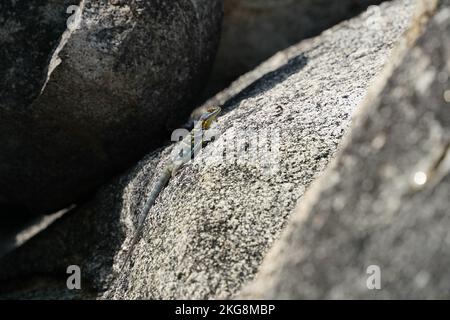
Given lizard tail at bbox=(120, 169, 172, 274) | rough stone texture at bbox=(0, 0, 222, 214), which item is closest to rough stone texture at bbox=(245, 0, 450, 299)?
lizard tail at bbox=(120, 169, 172, 274)

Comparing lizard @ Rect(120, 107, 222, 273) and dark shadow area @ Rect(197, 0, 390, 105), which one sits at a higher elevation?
dark shadow area @ Rect(197, 0, 390, 105)

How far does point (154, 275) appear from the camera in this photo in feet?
11.8

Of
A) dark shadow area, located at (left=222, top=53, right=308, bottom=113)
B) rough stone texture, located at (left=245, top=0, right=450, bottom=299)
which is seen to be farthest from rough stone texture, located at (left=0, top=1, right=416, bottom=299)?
rough stone texture, located at (left=245, top=0, right=450, bottom=299)

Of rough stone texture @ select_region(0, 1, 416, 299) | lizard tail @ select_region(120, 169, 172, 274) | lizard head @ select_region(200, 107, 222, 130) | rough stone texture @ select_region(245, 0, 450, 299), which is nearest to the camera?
rough stone texture @ select_region(245, 0, 450, 299)

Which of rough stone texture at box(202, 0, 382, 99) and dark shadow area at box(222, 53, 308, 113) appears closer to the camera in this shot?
dark shadow area at box(222, 53, 308, 113)

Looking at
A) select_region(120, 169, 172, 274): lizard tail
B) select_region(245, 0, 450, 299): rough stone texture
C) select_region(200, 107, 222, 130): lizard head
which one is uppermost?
select_region(200, 107, 222, 130): lizard head

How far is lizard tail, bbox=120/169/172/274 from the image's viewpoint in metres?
4.07

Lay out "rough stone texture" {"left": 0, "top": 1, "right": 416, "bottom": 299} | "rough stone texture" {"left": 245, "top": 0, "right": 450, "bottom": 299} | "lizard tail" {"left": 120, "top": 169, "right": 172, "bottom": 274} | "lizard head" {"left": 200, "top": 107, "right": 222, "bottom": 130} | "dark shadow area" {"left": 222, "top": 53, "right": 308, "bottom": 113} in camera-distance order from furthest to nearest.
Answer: "dark shadow area" {"left": 222, "top": 53, "right": 308, "bottom": 113} < "lizard head" {"left": 200, "top": 107, "right": 222, "bottom": 130} < "lizard tail" {"left": 120, "top": 169, "right": 172, "bottom": 274} < "rough stone texture" {"left": 0, "top": 1, "right": 416, "bottom": 299} < "rough stone texture" {"left": 245, "top": 0, "right": 450, "bottom": 299}

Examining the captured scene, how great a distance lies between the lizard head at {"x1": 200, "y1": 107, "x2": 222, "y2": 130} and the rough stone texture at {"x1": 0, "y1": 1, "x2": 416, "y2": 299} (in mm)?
59

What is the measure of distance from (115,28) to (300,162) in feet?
4.00

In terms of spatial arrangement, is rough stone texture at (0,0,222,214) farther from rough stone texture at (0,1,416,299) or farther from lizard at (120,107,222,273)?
lizard at (120,107,222,273)

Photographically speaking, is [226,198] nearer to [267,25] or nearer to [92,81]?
[92,81]

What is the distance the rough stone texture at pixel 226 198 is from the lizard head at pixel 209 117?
0.06 m
